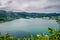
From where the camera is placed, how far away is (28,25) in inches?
93.9

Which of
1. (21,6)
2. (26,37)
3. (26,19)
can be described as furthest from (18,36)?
(21,6)

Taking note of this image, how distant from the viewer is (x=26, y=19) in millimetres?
2389

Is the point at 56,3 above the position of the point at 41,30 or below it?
above

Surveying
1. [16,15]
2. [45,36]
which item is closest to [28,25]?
[16,15]

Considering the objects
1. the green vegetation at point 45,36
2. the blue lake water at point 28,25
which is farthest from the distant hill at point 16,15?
the green vegetation at point 45,36

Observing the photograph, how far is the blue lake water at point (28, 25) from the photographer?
236 cm

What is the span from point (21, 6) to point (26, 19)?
0.20 meters

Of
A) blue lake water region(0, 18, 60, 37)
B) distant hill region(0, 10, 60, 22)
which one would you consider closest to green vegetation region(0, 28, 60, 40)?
blue lake water region(0, 18, 60, 37)

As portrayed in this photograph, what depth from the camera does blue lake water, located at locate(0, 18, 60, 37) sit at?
236 centimetres

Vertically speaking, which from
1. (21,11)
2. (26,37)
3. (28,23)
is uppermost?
(21,11)

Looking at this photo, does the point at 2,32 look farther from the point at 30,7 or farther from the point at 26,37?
the point at 30,7

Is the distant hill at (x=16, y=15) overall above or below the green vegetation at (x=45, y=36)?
above

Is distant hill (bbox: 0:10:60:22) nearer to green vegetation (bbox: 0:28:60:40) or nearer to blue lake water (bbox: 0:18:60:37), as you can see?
blue lake water (bbox: 0:18:60:37)

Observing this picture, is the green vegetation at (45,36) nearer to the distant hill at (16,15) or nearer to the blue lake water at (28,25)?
the blue lake water at (28,25)
